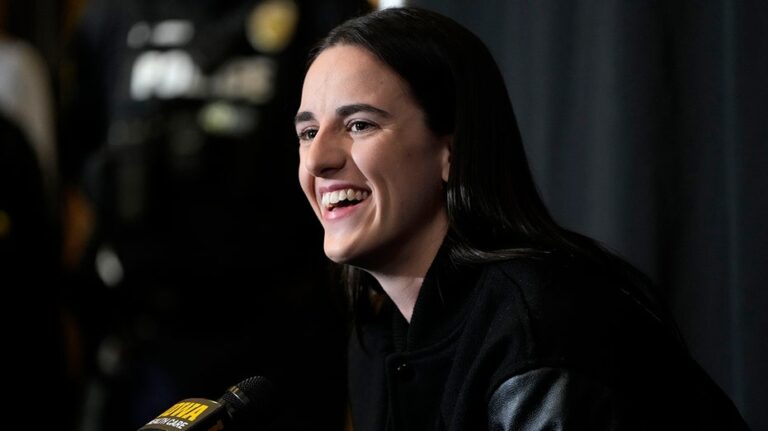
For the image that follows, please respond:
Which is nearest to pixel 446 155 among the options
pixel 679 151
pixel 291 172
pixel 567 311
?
pixel 567 311

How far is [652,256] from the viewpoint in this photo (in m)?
1.48

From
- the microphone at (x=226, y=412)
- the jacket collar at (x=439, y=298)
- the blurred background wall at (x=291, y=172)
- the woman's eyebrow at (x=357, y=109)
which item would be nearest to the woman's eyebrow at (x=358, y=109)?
the woman's eyebrow at (x=357, y=109)

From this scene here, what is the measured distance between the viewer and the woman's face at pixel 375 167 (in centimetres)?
106

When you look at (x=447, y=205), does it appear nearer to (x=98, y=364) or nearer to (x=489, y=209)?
(x=489, y=209)

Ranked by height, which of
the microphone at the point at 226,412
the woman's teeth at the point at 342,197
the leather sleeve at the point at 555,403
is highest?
the woman's teeth at the point at 342,197

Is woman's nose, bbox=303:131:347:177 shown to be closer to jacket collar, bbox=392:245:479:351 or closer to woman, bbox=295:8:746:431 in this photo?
woman, bbox=295:8:746:431

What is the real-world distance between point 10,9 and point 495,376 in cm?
189

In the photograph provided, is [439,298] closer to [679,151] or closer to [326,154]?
[326,154]

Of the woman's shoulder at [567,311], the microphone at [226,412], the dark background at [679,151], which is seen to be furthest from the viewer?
the dark background at [679,151]

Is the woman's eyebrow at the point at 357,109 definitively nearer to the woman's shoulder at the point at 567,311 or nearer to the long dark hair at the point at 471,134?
the long dark hair at the point at 471,134

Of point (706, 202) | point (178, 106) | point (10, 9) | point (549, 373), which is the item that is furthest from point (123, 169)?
point (549, 373)

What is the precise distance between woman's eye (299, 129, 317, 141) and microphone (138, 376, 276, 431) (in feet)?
1.17

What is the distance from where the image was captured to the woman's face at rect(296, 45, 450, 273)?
1.06m

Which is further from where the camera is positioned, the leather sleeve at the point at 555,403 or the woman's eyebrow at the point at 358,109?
the woman's eyebrow at the point at 358,109
